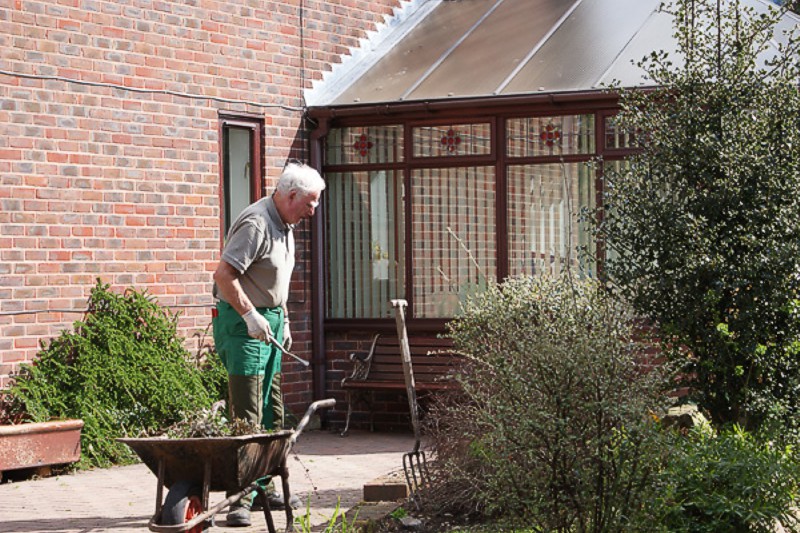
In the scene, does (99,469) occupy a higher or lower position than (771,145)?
lower

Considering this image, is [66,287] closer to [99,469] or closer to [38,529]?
[99,469]

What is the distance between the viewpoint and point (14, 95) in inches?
399

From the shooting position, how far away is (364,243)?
13000 millimetres

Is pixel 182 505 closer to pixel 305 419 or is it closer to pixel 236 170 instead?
pixel 305 419

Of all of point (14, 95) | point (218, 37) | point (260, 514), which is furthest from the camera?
point (218, 37)

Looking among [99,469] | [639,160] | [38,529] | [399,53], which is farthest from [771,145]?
[399,53]

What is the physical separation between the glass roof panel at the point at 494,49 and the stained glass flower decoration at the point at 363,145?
25.0 inches

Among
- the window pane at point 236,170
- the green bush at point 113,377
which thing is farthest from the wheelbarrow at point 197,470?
the window pane at point 236,170

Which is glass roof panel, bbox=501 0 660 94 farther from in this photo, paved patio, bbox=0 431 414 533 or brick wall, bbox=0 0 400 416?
paved patio, bbox=0 431 414 533

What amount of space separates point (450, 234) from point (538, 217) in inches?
33.9

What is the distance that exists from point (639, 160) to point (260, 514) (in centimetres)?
303

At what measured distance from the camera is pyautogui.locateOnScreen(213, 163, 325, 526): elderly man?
7.52 metres

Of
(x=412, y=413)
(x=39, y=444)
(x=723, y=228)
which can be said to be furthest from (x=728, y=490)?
(x=39, y=444)

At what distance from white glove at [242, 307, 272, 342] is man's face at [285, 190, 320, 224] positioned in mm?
725
